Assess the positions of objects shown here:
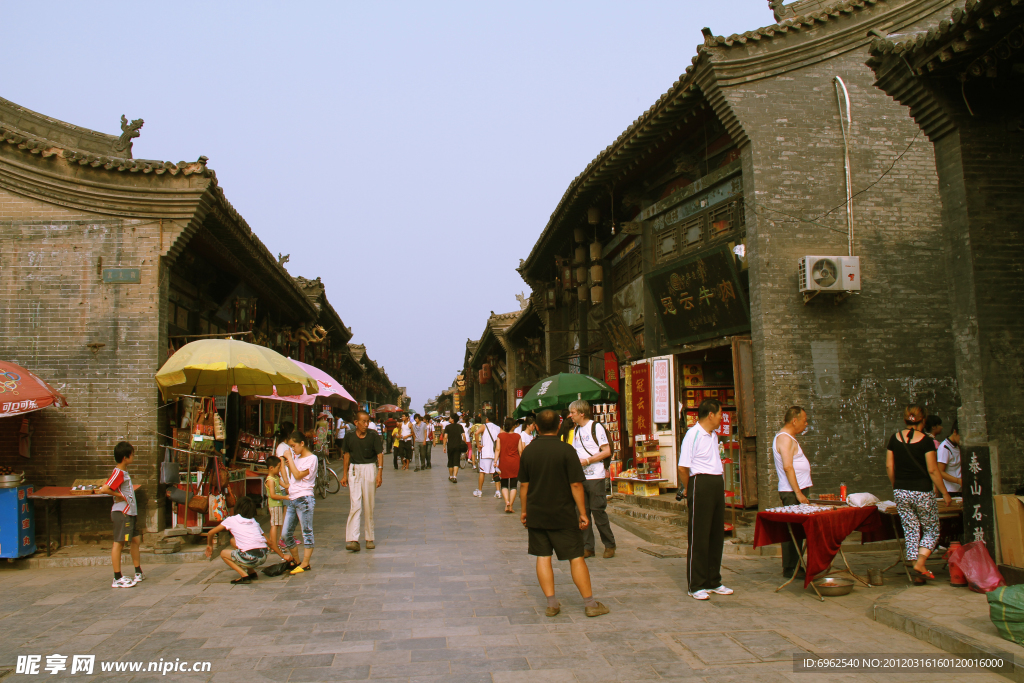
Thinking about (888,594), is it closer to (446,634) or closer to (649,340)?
(446,634)

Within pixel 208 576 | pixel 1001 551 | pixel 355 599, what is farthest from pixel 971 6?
pixel 208 576

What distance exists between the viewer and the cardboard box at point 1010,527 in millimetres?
5738

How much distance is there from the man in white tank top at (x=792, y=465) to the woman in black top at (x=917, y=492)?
787 millimetres

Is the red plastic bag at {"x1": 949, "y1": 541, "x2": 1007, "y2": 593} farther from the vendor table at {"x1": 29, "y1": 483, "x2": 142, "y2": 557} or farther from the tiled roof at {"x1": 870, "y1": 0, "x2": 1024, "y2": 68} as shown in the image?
the vendor table at {"x1": 29, "y1": 483, "x2": 142, "y2": 557}

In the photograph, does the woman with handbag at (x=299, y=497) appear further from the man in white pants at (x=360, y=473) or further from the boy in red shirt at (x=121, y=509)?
the boy in red shirt at (x=121, y=509)

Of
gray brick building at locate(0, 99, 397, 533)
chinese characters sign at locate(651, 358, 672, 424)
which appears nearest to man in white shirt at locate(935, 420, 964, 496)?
chinese characters sign at locate(651, 358, 672, 424)

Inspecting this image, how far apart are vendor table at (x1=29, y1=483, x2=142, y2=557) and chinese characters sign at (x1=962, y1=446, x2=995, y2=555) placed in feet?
29.9

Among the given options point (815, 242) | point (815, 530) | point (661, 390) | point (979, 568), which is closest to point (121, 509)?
point (815, 530)

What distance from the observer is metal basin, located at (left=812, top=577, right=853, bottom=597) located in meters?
6.25

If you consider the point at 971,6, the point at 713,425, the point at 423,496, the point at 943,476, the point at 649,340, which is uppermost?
the point at 971,6

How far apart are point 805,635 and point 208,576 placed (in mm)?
5946

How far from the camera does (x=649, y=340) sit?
13117 millimetres

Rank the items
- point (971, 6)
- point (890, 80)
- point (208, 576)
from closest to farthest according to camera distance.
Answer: point (971, 6) → point (890, 80) → point (208, 576)

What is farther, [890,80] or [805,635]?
[890,80]
